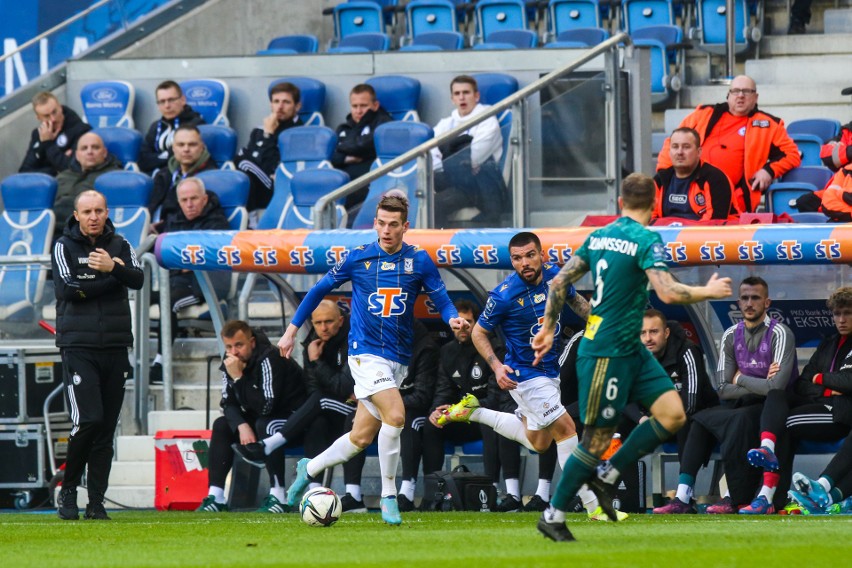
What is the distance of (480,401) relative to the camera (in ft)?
39.4

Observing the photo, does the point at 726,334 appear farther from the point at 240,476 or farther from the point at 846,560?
the point at 846,560

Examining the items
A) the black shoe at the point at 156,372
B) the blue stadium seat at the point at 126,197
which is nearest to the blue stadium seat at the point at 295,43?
the blue stadium seat at the point at 126,197

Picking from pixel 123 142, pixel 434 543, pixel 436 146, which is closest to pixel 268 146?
pixel 123 142

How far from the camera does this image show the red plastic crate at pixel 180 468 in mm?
12656

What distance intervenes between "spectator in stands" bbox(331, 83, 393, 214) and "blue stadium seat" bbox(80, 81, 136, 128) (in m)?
3.11

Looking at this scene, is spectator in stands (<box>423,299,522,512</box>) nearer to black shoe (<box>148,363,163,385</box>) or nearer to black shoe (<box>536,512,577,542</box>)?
black shoe (<box>148,363,163,385</box>)

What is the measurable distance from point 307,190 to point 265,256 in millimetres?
3053

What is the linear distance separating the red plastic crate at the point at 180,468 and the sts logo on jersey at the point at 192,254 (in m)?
1.42

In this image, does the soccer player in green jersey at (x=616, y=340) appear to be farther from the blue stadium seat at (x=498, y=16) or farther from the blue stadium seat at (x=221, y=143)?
the blue stadium seat at (x=498, y=16)

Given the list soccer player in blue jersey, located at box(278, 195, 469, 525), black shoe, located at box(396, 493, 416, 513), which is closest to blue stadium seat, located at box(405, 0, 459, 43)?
black shoe, located at box(396, 493, 416, 513)

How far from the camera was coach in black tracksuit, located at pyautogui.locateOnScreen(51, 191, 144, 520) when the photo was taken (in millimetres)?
10344

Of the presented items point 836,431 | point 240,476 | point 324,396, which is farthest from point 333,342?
point 836,431

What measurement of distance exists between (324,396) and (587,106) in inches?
125

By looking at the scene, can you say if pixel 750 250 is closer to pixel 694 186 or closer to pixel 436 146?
pixel 694 186
